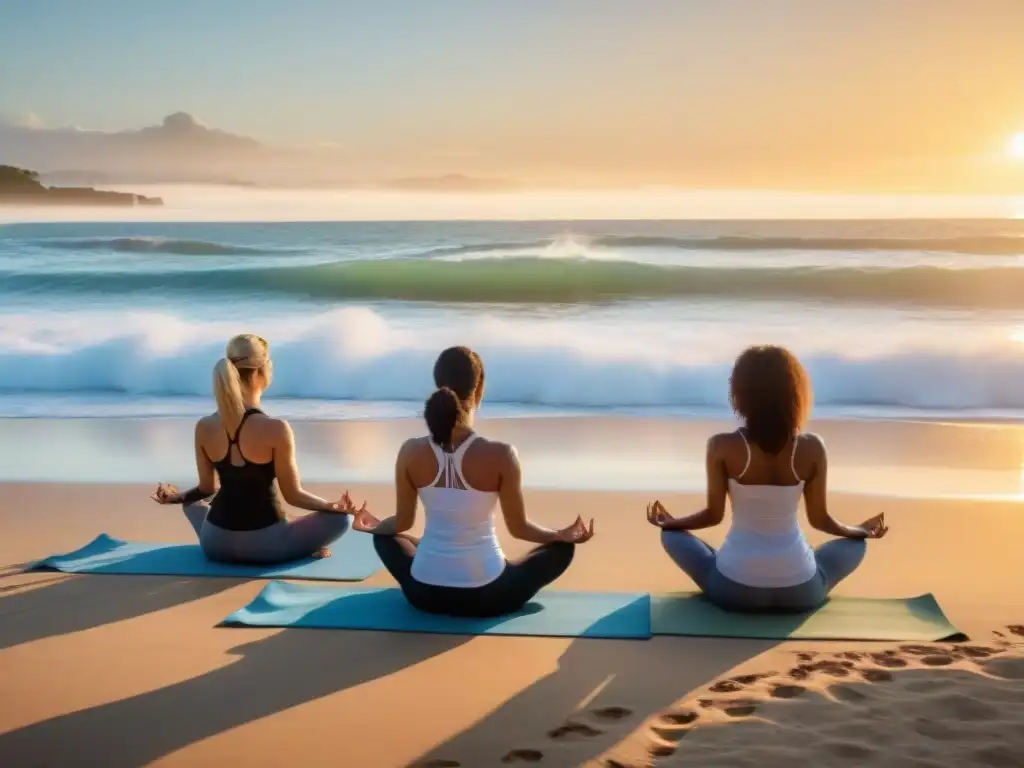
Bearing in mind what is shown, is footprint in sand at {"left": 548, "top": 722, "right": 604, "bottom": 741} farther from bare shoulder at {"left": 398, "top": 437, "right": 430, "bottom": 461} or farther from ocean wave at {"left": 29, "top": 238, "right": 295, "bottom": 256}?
ocean wave at {"left": 29, "top": 238, "right": 295, "bottom": 256}

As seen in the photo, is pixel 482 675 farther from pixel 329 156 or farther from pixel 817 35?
pixel 329 156

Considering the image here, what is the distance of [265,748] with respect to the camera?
2996 mm

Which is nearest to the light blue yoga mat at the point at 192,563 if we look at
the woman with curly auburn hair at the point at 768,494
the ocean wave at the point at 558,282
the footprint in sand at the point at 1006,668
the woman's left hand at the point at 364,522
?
the woman's left hand at the point at 364,522

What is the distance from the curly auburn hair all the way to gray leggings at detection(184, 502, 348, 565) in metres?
1.89

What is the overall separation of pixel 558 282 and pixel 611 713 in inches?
691

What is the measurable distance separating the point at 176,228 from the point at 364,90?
392 inches

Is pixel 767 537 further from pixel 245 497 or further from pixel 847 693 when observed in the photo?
pixel 245 497

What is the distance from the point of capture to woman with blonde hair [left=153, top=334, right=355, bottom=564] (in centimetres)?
452

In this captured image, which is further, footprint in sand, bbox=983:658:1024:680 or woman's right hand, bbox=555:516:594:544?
woman's right hand, bbox=555:516:594:544

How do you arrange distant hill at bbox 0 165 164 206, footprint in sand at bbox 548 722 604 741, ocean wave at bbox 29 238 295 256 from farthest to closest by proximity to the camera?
1. distant hill at bbox 0 165 164 206
2. ocean wave at bbox 29 238 295 256
3. footprint in sand at bbox 548 722 604 741

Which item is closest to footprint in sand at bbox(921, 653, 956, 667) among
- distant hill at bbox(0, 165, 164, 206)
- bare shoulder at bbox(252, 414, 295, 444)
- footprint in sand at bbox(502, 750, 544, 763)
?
footprint in sand at bbox(502, 750, 544, 763)

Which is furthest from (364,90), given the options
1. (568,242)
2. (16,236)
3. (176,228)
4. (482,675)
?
(482,675)

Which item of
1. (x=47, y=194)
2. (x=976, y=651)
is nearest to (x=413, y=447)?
(x=976, y=651)

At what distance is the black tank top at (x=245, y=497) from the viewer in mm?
4590
